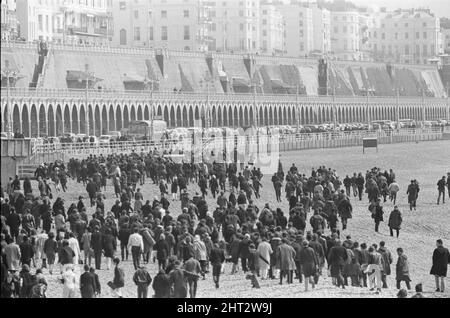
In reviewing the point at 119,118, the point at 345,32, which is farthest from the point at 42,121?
the point at 345,32

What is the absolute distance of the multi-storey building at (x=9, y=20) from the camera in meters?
90.4

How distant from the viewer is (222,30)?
133 metres

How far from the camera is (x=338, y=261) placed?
70.8 feet

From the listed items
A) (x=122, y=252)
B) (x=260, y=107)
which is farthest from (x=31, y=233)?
(x=260, y=107)

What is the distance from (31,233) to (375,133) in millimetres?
62043

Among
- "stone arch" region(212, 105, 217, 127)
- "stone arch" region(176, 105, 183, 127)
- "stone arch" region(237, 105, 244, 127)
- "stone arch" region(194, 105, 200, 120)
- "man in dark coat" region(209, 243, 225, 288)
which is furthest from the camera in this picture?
"stone arch" region(237, 105, 244, 127)

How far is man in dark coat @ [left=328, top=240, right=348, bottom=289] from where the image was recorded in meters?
21.6

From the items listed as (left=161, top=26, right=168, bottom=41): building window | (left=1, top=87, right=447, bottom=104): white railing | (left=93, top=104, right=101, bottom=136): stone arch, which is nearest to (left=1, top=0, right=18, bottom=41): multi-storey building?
(left=1, top=87, right=447, bottom=104): white railing

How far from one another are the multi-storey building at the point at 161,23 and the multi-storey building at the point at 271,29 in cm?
2006

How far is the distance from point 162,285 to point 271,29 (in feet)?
422

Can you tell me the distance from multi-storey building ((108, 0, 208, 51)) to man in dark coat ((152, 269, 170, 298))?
101362 millimetres

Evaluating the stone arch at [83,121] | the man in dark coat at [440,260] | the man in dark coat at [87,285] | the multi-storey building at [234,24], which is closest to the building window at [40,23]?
the stone arch at [83,121]

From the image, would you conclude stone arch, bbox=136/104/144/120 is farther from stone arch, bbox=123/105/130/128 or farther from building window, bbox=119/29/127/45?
building window, bbox=119/29/127/45
